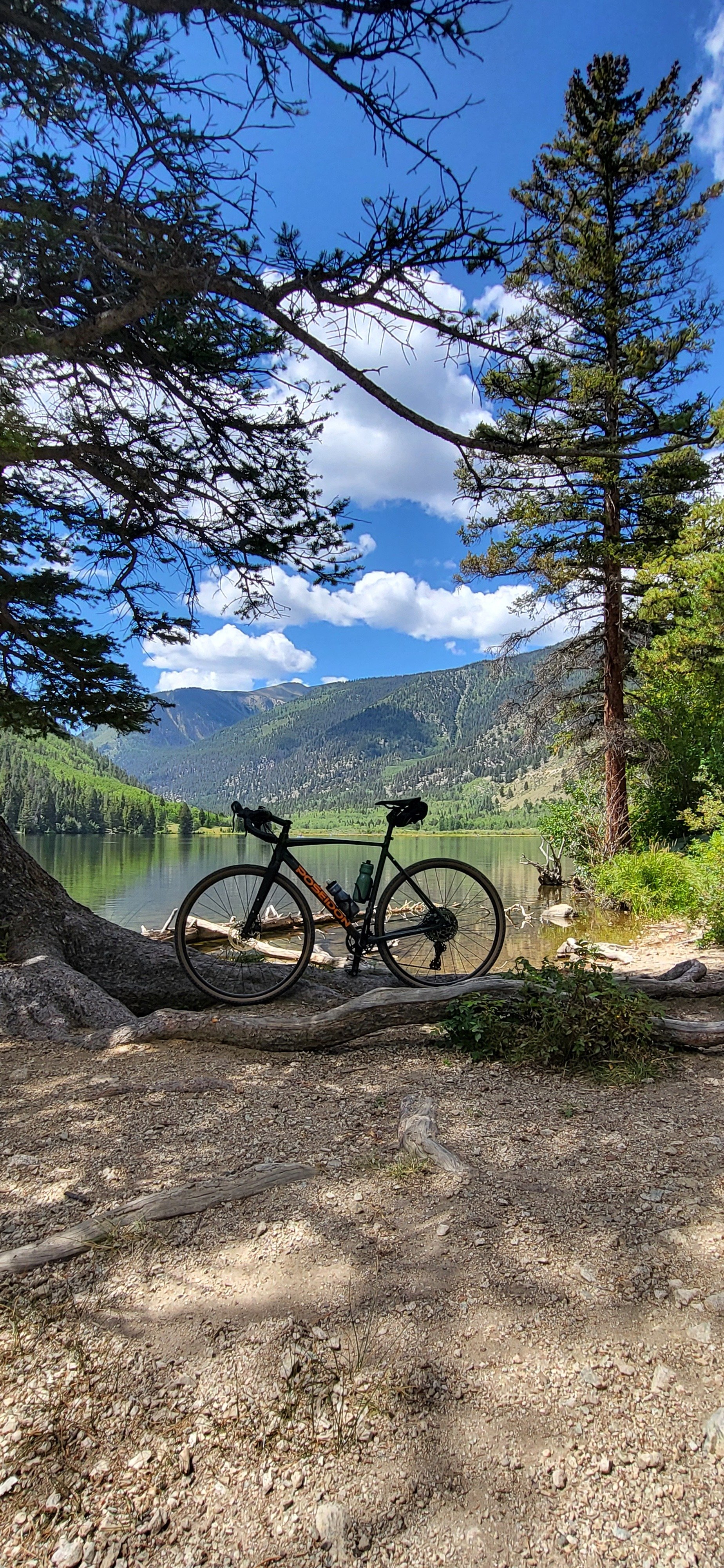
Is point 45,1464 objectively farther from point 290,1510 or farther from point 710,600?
point 710,600

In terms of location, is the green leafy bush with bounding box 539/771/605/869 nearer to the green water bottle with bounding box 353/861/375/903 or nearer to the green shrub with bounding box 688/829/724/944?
the green shrub with bounding box 688/829/724/944

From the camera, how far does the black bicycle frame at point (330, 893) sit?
17.1 ft

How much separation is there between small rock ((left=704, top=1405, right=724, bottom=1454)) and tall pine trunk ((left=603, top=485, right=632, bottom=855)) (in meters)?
14.4

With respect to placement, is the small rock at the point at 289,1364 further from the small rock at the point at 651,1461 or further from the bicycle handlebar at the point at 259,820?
the bicycle handlebar at the point at 259,820

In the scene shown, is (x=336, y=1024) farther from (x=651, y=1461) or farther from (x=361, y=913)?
(x=651, y=1461)

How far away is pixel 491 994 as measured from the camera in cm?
470

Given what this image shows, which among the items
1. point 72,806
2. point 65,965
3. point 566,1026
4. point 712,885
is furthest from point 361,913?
point 72,806

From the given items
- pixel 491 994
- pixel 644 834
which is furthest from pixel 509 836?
pixel 491 994

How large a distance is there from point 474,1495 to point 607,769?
50.0 feet

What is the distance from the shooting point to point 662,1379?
69.9 inches

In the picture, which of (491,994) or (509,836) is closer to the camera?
(491,994)

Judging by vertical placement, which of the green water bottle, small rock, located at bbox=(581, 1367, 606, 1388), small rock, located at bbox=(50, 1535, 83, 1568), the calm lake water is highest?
the green water bottle

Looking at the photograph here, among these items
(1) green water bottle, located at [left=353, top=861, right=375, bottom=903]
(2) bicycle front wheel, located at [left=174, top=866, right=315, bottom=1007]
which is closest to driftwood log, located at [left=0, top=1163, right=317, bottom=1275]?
(2) bicycle front wheel, located at [left=174, top=866, right=315, bottom=1007]

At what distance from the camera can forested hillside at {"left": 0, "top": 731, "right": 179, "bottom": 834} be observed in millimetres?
81000
